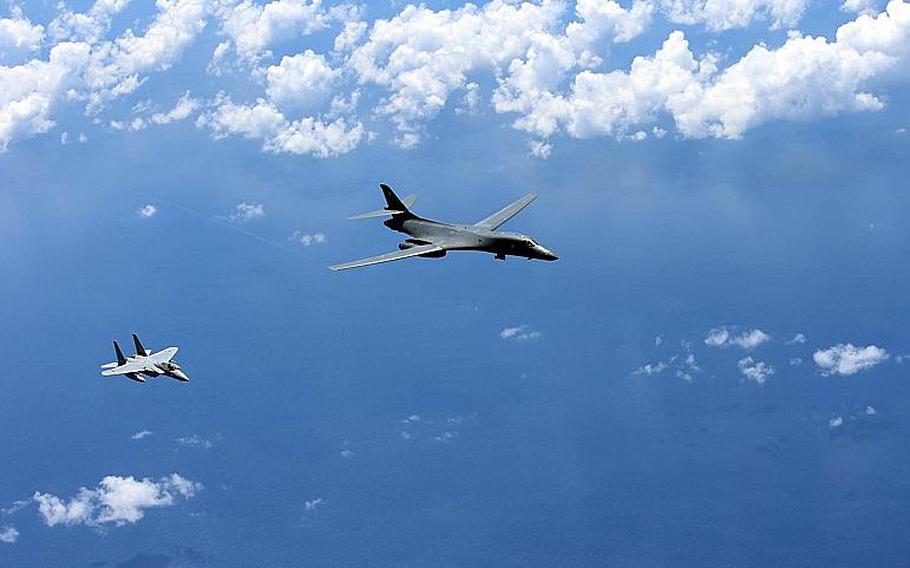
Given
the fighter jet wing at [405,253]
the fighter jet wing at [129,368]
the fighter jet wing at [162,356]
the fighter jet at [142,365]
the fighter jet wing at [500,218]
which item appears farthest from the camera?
the fighter jet wing at [162,356]

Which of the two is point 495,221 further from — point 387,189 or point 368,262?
point 368,262

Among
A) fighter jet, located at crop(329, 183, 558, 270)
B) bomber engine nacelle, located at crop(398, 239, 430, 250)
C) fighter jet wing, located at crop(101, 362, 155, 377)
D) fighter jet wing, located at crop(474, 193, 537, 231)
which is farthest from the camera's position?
fighter jet wing, located at crop(101, 362, 155, 377)

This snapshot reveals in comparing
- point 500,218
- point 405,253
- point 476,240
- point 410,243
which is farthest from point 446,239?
point 500,218

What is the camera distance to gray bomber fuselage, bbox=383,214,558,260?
7975 cm

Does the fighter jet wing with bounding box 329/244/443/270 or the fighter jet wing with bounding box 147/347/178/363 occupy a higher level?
the fighter jet wing with bounding box 329/244/443/270

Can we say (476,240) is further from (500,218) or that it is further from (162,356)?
(162,356)

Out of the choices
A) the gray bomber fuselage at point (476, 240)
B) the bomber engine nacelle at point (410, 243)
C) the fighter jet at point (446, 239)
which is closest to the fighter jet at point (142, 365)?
the fighter jet at point (446, 239)

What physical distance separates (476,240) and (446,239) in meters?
4.16

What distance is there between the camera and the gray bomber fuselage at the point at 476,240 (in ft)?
262

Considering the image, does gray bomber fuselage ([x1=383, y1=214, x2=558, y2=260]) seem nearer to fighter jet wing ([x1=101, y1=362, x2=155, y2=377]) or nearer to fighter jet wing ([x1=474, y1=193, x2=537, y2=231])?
fighter jet wing ([x1=474, y1=193, x2=537, y2=231])

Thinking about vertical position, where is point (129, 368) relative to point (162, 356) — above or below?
below

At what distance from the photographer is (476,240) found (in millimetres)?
82438

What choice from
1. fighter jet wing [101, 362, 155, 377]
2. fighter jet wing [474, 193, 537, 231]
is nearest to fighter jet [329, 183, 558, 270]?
fighter jet wing [474, 193, 537, 231]

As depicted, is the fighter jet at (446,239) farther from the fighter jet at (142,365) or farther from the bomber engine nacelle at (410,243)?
the fighter jet at (142,365)
